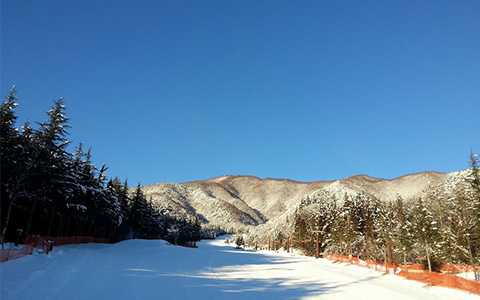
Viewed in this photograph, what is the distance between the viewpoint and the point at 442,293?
2827 cm


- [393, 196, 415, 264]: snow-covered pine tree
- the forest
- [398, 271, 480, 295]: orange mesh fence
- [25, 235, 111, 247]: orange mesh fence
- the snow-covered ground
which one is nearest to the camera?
the snow-covered ground

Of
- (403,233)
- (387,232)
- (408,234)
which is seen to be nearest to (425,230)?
(408,234)

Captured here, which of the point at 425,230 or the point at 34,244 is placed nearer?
the point at 34,244

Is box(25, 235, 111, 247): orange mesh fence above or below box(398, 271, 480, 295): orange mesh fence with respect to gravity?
above

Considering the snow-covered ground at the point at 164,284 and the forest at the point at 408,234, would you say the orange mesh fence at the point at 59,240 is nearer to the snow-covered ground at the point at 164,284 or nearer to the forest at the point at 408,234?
the snow-covered ground at the point at 164,284

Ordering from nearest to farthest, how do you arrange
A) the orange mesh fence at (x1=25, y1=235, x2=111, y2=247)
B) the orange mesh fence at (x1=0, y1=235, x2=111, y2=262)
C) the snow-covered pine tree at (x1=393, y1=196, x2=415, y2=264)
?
the orange mesh fence at (x1=0, y1=235, x2=111, y2=262)
the orange mesh fence at (x1=25, y1=235, x2=111, y2=247)
the snow-covered pine tree at (x1=393, y1=196, x2=415, y2=264)

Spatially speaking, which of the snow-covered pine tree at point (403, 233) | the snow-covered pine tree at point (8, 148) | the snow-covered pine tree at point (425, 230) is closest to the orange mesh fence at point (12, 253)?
the snow-covered pine tree at point (8, 148)

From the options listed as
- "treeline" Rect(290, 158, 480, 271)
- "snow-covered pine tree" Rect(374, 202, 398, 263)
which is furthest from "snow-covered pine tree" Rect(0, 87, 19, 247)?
"snow-covered pine tree" Rect(374, 202, 398, 263)

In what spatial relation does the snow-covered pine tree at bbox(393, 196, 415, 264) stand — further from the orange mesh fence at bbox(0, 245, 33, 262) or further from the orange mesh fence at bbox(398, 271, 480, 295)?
the orange mesh fence at bbox(0, 245, 33, 262)

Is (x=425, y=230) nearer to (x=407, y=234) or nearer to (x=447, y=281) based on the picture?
(x=407, y=234)

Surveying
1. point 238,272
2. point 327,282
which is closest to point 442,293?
point 327,282

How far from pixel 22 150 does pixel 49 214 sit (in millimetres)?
14680

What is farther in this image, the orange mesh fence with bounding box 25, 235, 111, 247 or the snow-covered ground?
the orange mesh fence with bounding box 25, 235, 111, 247

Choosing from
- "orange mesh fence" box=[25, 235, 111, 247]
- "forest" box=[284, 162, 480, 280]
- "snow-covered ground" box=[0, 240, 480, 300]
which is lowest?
"snow-covered ground" box=[0, 240, 480, 300]
